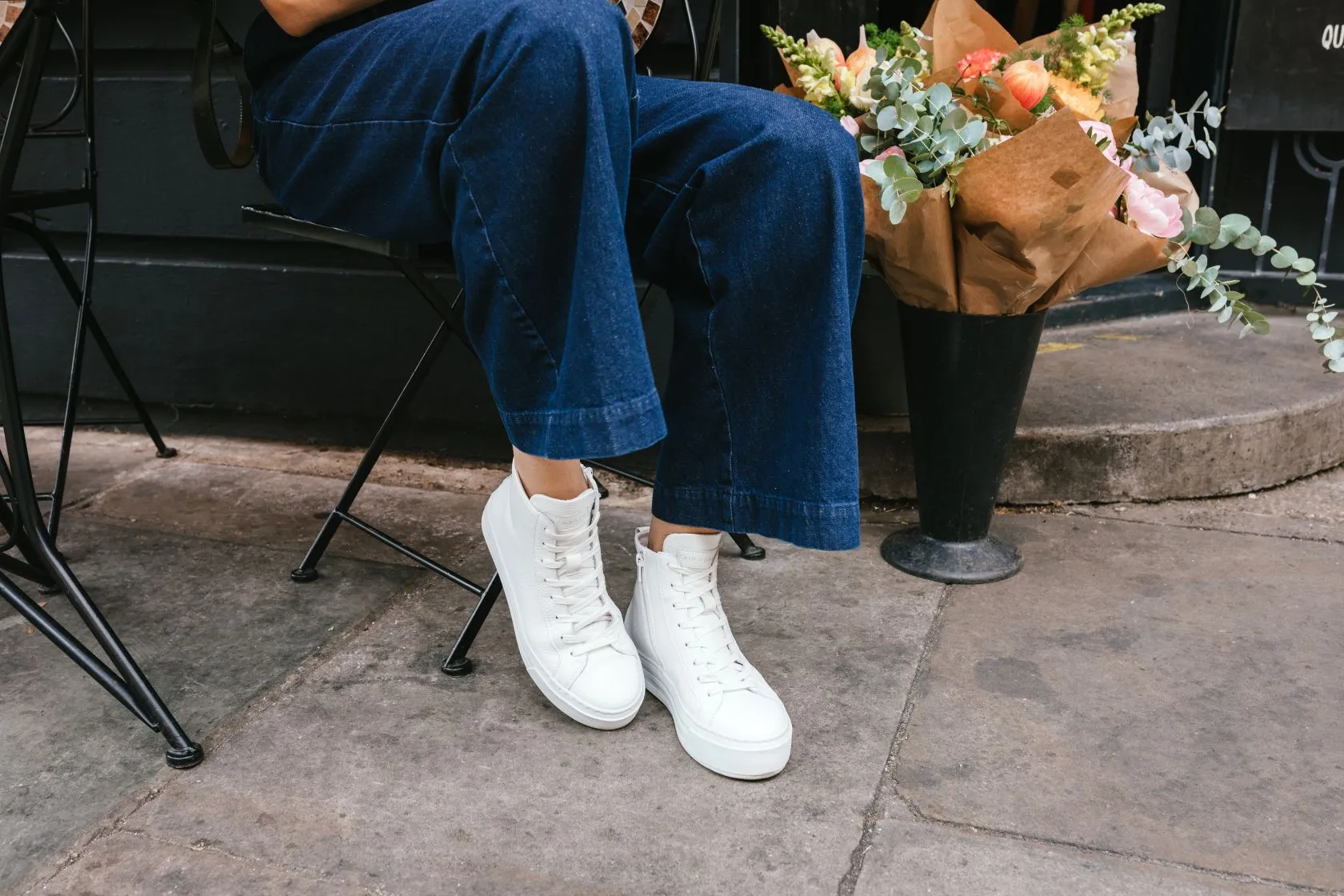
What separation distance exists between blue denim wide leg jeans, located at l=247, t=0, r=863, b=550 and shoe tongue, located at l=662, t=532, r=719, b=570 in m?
0.03

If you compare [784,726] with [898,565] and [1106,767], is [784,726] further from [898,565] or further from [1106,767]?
[898,565]

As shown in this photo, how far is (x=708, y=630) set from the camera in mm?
1438

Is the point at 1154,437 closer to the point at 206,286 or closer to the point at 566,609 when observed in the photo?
the point at 566,609

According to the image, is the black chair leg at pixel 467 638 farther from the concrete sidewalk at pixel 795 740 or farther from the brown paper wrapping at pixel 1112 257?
the brown paper wrapping at pixel 1112 257

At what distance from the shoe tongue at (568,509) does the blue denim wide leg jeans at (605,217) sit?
95 mm

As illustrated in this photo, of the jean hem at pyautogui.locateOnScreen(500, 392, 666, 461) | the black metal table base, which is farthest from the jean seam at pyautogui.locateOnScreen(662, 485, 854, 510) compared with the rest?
the black metal table base

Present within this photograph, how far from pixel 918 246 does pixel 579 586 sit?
73cm

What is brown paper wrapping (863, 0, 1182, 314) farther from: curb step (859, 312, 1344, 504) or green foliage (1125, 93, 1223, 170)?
curb step (859, 312, 1344, 504)

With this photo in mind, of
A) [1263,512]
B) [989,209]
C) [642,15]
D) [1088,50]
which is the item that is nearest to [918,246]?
[989,209]

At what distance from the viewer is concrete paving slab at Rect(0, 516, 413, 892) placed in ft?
4.20

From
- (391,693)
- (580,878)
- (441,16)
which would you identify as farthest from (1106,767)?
(441,16)

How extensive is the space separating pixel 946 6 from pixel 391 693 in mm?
1353

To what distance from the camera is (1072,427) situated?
2.16 metres

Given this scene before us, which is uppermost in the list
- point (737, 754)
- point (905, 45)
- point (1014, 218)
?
point (905, 45)
